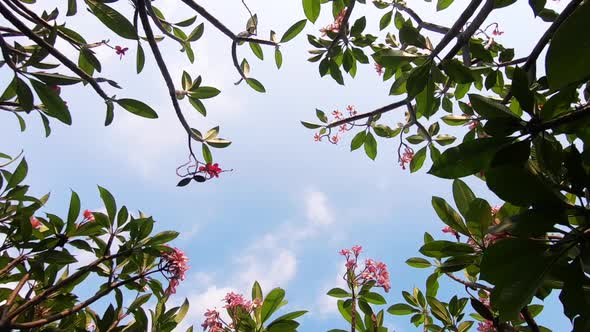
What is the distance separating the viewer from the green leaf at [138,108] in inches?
67.2

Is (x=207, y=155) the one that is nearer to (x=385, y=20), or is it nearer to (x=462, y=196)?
(x=462, y=196)

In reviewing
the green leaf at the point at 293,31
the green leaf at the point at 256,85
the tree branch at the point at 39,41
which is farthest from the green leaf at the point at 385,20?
the tree branch at the point at 39,41

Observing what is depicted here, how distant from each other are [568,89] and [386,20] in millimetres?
2076

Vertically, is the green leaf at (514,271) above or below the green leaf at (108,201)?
below

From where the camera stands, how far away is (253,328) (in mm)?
2117

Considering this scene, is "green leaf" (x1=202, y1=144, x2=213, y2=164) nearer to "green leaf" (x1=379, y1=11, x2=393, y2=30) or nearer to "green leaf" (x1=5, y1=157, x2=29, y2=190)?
"green leaf" (x1=5, y1=157, x2=29, y2=190)

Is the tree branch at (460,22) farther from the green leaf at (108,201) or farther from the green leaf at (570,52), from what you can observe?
the green leaf at (108,201)

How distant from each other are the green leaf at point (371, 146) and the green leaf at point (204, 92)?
1168mm

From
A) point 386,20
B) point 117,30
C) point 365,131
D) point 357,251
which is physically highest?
point 386,20

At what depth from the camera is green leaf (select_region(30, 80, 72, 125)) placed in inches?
57.0

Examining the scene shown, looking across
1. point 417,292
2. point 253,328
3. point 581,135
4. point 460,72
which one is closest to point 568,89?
point 581,135

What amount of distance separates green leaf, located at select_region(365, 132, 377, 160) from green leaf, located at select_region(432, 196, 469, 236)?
1607mm

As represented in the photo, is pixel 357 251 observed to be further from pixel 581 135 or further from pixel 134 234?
pixel 581 135

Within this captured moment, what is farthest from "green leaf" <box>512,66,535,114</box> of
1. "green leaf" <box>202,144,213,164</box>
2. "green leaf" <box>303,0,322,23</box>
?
"green leaf" <box>202,144,213,164</box>
